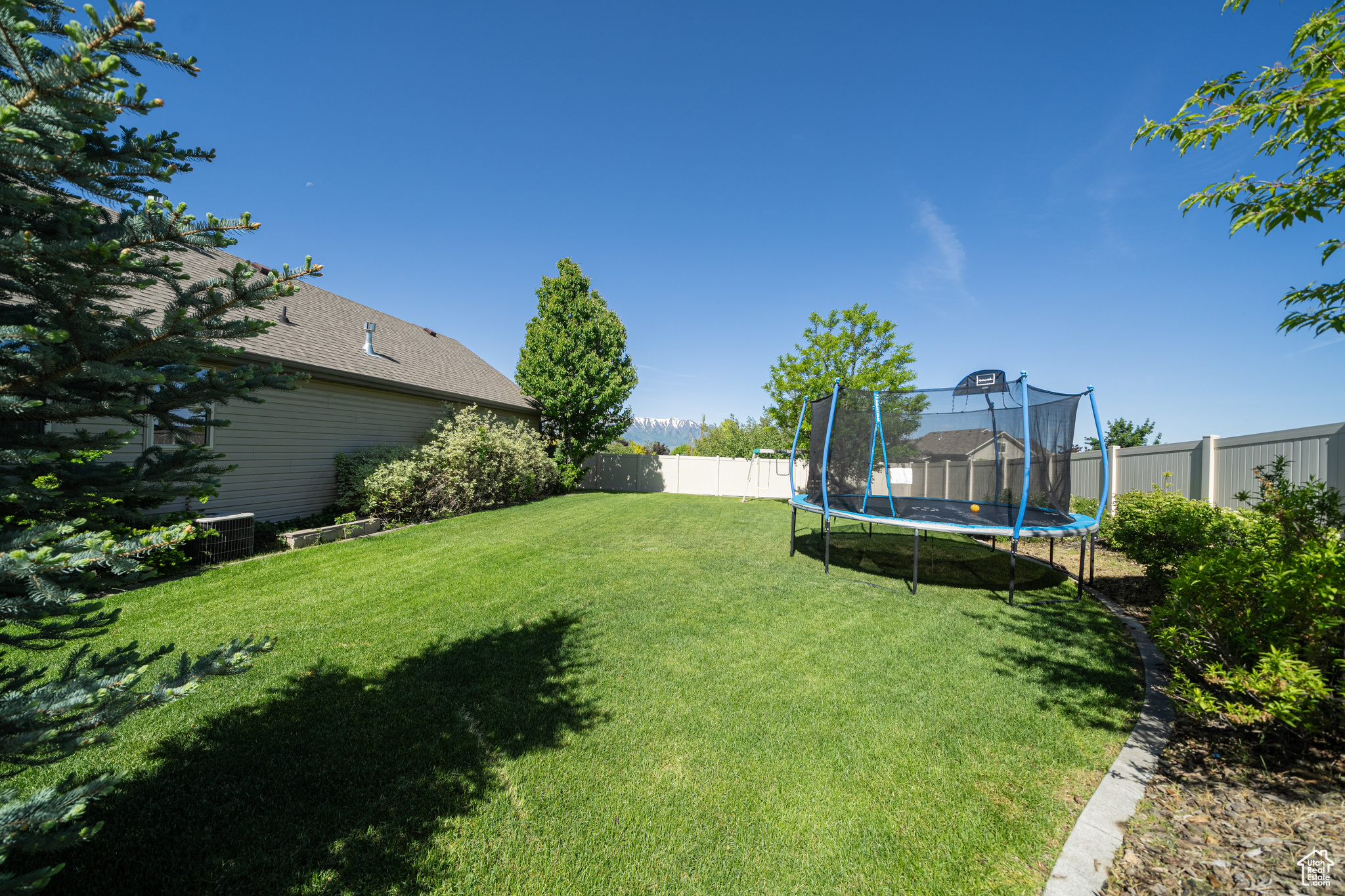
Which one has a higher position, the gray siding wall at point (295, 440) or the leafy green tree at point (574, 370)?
the leafy green tree at point (574, 370)

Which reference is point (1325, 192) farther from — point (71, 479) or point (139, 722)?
point (139, 722)

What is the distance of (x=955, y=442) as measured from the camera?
760cm

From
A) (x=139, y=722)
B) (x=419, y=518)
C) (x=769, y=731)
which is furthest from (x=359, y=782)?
(x=419, y=518)

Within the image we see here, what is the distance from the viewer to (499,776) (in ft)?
8.01

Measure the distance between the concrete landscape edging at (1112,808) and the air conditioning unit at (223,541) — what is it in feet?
26.9

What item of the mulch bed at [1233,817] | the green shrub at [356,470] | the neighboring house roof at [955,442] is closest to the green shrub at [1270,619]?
the mulch bed at [1233,817]

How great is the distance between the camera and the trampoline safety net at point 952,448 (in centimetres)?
684

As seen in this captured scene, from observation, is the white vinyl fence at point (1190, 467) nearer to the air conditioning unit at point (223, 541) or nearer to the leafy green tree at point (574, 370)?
the air conditioning unit at point (223, 541)

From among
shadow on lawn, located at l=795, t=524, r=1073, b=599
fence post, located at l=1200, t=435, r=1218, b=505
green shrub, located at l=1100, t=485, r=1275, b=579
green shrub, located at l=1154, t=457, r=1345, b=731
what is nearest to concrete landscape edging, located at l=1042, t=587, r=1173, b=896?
green shrub, located at l=1154, t=457, r=1345, b=731

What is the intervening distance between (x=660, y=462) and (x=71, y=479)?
1841 cm

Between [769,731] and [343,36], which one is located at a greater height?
[343,36]

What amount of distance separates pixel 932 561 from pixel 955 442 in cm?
193

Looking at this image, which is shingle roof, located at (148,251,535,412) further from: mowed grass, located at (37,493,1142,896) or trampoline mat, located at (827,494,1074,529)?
trampoline mat, located at (827,494,1074,529)

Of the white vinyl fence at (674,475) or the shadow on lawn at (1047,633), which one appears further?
the white vinyl fence at (674,475)
